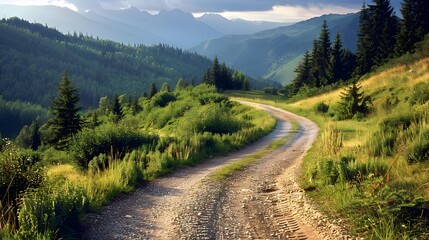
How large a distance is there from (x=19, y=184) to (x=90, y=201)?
1566 mm

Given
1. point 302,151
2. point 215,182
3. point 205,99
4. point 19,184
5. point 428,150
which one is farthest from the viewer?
point 205,99

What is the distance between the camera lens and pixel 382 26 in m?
65.4

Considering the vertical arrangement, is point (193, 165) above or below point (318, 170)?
below

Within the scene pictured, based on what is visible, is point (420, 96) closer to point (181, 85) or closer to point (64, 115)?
point (64, 115)

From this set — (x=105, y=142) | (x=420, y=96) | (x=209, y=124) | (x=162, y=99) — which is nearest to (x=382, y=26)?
(x=162, y=99)

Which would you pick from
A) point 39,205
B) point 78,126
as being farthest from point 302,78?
point 39,205

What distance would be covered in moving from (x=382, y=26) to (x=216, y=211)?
220 feet

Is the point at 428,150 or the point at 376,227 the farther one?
the point at 428,150

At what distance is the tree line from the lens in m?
53.6

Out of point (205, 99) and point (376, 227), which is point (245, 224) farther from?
point (205, 99)

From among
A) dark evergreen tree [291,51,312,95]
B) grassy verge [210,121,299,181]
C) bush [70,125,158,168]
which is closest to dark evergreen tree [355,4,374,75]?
dark evergreen tree [291,51,312,95]

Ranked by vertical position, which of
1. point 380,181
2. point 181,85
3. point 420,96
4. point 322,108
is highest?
point 420,96

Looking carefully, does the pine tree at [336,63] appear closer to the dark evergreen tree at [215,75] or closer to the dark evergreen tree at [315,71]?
the dark evergreen tree at [315,71]

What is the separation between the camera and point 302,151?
1808cm
